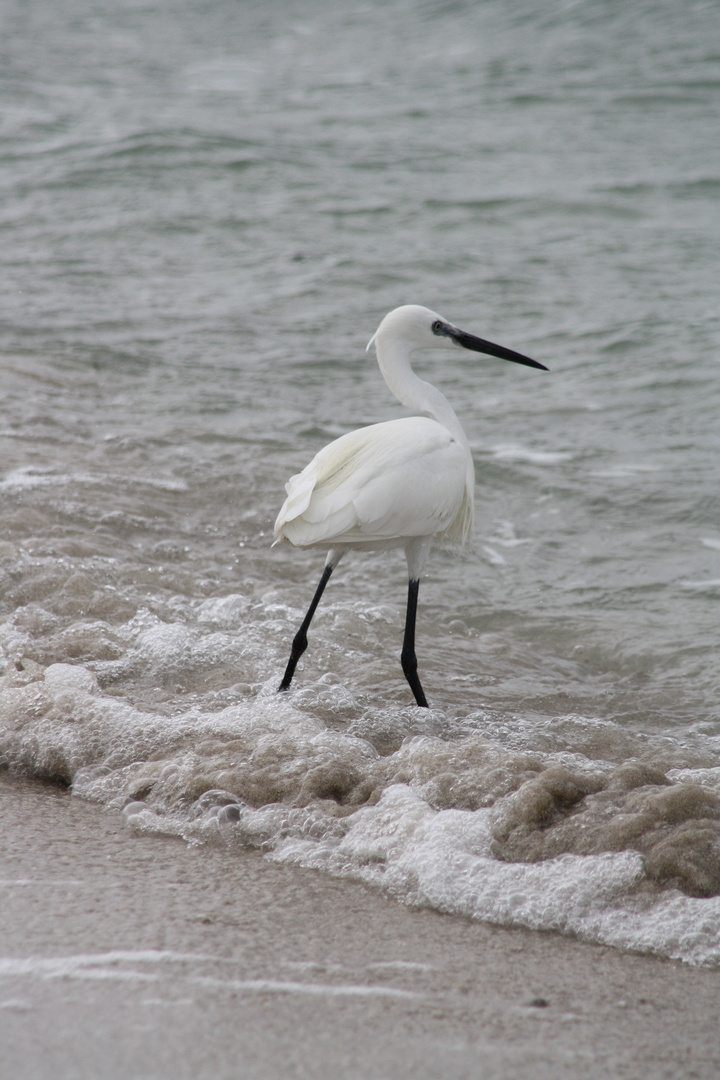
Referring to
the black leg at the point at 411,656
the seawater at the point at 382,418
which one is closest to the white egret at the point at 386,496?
the black leg at the point at 411,656

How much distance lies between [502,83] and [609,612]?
493 inches

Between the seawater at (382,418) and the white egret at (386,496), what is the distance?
1.42ft

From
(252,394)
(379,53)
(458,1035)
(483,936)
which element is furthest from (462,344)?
(379,53)

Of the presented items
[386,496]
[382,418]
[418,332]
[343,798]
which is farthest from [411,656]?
[382,418]

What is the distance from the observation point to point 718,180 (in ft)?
35.0

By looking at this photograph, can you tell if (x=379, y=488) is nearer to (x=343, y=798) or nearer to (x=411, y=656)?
(x=411, y=656)

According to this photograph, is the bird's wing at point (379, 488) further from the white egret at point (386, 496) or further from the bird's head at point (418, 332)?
the bird's head at point (418, 332)

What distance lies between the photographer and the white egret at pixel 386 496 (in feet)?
11.0

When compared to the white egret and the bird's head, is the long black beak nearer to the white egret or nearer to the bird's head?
the bird's head

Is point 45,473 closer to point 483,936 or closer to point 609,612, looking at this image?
point 609,612

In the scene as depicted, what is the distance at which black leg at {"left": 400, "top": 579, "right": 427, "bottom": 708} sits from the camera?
11.5 ft

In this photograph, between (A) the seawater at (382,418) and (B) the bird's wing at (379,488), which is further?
(B) the bird's wing at (379,488)

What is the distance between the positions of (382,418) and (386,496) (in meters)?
3.57

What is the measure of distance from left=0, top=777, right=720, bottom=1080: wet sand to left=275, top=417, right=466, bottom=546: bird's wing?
1.25 meters
